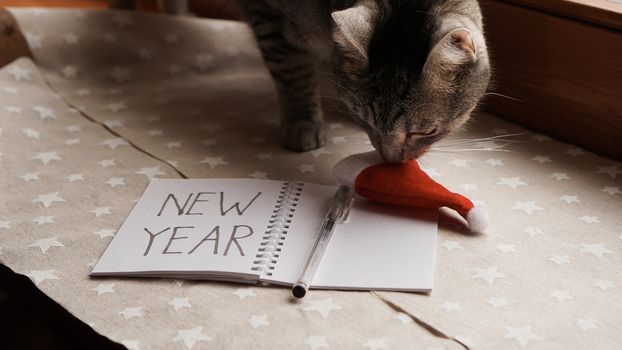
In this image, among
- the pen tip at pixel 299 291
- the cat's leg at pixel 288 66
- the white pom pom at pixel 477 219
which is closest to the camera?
the pen tip at pixel 299 291

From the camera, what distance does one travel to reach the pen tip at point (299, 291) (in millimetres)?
786

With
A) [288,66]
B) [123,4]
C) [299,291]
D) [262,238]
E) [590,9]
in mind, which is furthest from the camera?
[123,4]

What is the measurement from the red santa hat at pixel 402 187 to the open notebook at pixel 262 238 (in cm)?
2

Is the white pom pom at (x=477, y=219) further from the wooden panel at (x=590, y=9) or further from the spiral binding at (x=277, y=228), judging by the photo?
the wooden panel at (x=590, y=9)

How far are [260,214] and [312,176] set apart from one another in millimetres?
176

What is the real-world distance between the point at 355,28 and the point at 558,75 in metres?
0.48

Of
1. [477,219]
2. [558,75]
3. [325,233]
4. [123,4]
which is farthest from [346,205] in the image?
[123,4]

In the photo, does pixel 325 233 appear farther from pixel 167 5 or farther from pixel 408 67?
pixel 167 5

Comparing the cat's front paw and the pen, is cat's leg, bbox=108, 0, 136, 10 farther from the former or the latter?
the pen

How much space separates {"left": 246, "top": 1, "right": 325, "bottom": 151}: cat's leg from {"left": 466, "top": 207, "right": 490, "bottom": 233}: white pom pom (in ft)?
1.32

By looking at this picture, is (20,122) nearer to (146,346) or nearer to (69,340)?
(69,340)

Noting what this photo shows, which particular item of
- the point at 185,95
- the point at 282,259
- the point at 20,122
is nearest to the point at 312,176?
the point at 282,259

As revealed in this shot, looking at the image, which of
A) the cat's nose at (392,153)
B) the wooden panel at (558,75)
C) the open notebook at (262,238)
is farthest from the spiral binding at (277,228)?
the wooden panel at (558,75)

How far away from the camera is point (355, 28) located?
36.7 inches
